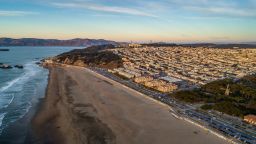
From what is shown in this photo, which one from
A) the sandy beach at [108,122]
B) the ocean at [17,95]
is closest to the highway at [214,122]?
the sandy beach at [108,122]

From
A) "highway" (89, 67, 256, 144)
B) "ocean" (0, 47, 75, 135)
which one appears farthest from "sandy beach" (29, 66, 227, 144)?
"ocean" (0, 47, 75, 135)


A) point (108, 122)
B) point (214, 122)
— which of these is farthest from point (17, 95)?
point (214, 122)

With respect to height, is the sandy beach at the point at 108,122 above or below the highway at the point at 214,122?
below

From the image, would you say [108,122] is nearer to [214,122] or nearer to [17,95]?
[214,122]

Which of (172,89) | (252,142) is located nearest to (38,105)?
(172,89)

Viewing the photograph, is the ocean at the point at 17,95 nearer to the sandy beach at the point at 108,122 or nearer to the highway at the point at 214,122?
the sandy beach at the point at 108,122

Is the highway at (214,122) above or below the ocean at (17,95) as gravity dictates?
above

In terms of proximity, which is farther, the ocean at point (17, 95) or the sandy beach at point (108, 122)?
the ocean at point (17, 95)

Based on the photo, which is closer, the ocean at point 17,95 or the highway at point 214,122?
the highway at point 214,122

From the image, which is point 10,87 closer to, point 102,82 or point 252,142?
point 102,82
